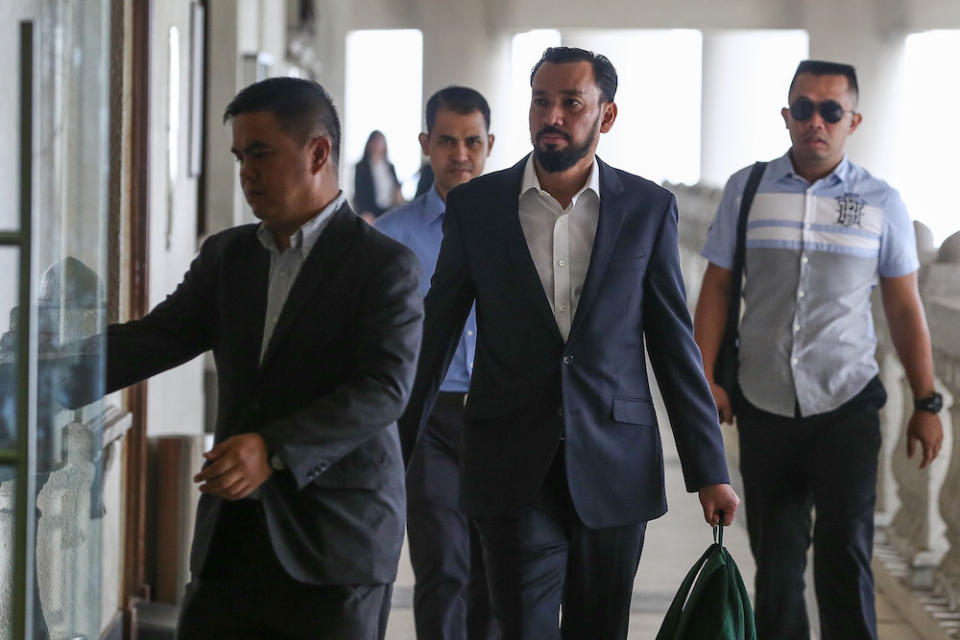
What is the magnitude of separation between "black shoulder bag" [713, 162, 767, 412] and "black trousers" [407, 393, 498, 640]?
0.79 m

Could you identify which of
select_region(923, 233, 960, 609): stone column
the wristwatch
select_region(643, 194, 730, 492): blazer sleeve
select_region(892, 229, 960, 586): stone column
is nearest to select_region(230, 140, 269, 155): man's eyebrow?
select_region(643, 194, 730, 492): blazer sleeve

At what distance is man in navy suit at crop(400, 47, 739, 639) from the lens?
340 centimetres

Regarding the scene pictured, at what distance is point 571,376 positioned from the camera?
340cm

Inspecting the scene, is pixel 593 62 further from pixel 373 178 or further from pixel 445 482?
pixel 373 178

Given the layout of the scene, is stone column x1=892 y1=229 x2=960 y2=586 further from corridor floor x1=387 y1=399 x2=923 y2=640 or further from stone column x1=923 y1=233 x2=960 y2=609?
corridor floor x1=387 y1=399 x2=923 y2=640

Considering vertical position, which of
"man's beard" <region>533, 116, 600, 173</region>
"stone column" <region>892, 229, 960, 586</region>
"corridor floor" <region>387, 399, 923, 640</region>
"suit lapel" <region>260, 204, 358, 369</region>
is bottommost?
"corridor floor" <region>387, 399, 923, 640</region>

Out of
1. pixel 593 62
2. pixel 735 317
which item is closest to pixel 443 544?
pixel 735 317

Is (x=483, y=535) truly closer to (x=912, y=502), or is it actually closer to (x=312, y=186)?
(x=312, y=186)

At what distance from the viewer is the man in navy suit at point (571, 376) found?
340 centimetres

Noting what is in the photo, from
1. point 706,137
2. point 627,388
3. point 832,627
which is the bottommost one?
point 832,627

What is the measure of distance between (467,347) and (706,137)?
26.0m

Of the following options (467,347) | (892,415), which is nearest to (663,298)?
(467,347)

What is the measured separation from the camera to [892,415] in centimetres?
730

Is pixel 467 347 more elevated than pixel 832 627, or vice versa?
pixel 467 347
